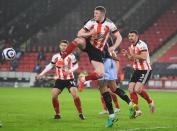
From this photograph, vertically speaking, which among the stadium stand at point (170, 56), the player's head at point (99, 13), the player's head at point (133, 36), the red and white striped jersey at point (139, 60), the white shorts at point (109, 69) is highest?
the stadium stand at point (170, 56)

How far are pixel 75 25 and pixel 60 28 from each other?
4.68 ft

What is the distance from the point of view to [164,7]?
141 ft

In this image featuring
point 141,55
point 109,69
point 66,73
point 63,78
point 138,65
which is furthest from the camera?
point 138,65

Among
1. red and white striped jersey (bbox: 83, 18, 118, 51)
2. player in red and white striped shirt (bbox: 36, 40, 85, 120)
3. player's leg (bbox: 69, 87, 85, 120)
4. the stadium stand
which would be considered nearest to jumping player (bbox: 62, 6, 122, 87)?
red and white striped jersey (bbox: 83, 18, 118, 51)

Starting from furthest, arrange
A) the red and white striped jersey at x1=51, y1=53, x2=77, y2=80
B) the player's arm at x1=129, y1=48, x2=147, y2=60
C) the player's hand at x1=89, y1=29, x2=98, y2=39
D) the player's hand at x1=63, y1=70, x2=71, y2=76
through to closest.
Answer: the player's arm at x1=129, y1=48, x2=147, y2=60
the red and white striped jersey at x1=51, y1=53, x2=77, y2=80
the player's hand at x1=63, y1=70, x2=71, y2=76
the player's hand at x1=89, y1=29, x2=98, y2=39

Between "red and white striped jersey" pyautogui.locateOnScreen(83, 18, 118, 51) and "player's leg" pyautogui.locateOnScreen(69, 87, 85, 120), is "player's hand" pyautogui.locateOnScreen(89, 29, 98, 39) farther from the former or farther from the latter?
"player's leg" pyautogui.locateOnScreen(69, 87, 85, 120)

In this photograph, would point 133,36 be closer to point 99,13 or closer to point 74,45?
point 99,13

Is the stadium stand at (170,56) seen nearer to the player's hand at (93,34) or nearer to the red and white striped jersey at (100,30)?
the red and white striped jersey at (100,30)

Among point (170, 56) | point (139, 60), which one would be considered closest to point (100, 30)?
point (139, 60)

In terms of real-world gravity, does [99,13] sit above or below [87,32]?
above

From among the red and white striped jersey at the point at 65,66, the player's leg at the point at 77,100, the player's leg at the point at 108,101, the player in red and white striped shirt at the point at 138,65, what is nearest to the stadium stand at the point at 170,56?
the player in red and white striped shirt at the point at 138,65

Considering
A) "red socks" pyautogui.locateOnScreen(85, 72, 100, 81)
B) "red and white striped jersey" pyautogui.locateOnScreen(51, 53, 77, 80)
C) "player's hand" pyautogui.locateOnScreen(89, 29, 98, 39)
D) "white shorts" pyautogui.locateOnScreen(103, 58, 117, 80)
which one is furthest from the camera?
"red and white striped jersey" pyautogui.locateOnScreen(51, 53, 77, 80)

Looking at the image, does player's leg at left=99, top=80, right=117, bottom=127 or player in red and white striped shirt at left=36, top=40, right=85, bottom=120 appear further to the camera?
player in red and white striped shirt at left=36, top=40, right=85, bottom=120

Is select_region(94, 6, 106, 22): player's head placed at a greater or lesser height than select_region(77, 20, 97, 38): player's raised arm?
greater
